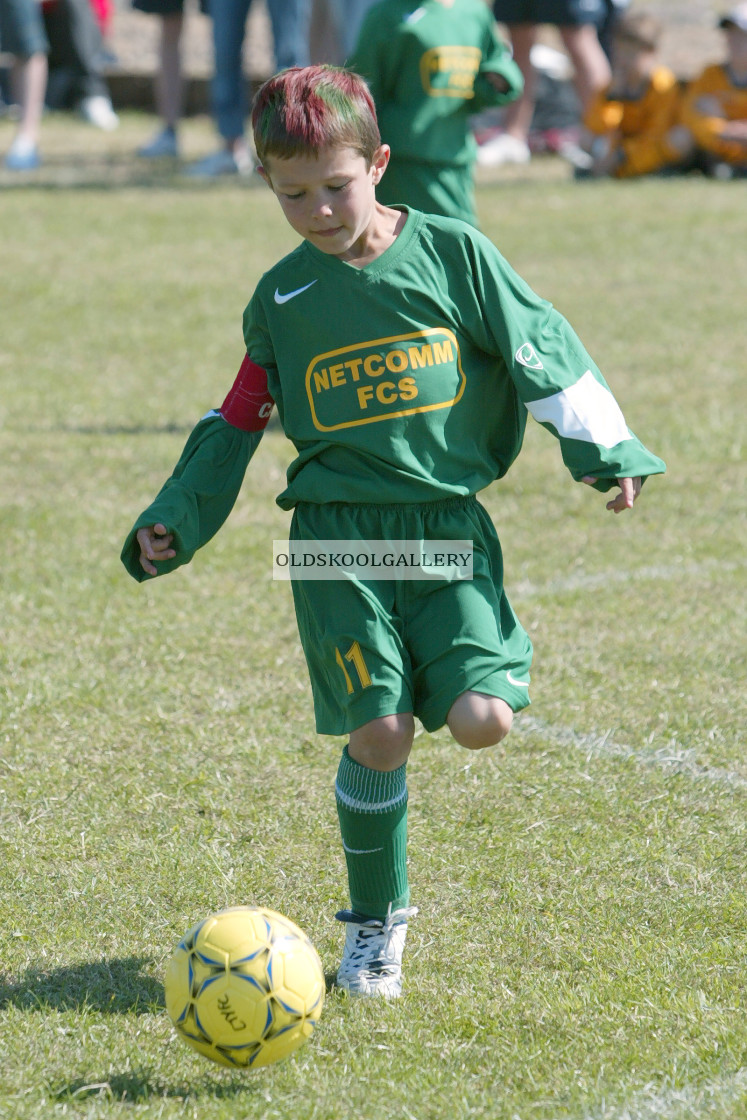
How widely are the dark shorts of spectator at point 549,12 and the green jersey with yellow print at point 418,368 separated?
9442 millimetres

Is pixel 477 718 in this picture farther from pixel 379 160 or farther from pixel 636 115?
pixel 636 115

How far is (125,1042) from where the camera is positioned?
2684 millimetres

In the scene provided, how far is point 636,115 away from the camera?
12055 mm

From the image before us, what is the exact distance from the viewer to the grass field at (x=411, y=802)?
8.55 ft

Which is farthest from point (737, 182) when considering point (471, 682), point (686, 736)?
point (471, 682)

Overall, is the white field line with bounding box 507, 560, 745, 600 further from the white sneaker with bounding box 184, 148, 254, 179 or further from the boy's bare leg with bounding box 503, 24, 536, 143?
the white sneaker with bounding box 184, 148, 254, 179

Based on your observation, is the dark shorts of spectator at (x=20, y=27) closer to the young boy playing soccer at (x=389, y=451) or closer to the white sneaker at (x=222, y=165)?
the white sneaker at (x=222, y=165)

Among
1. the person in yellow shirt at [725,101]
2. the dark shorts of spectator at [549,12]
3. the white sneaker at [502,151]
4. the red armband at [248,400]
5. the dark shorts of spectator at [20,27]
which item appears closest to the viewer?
the red armband at [248,400]

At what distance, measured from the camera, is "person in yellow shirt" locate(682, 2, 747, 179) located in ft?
38.8

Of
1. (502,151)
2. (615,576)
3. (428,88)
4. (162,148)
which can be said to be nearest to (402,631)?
(615,576)

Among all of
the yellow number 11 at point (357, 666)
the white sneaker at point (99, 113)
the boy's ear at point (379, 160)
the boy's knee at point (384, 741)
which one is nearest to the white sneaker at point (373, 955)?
the boy's knee at point (384, 741)

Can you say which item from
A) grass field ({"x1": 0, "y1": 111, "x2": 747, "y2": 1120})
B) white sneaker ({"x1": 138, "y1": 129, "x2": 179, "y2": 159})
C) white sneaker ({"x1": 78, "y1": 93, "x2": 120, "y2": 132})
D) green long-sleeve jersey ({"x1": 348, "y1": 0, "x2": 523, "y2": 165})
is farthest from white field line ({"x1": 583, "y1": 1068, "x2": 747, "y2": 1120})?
white sneaker ({"x1": 78, "y1": 93, "x2": 120, "y2": 132})

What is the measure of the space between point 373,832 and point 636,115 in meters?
10.3

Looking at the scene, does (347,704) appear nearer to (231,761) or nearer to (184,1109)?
(184,1109)
